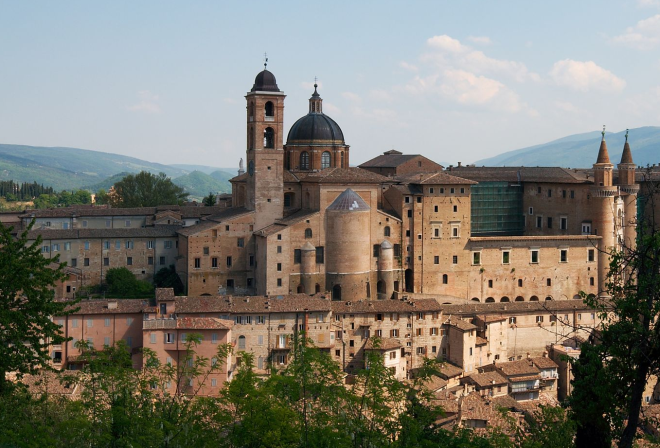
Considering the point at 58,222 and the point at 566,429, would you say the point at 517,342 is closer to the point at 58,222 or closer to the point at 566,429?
the point at 566,429

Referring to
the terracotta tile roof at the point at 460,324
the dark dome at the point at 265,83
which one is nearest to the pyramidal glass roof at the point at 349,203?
the dark dome at the point at 265,83

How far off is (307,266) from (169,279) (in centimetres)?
822

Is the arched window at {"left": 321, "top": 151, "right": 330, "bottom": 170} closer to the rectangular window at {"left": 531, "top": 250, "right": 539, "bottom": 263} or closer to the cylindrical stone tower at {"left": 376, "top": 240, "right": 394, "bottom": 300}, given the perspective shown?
the cylindrical stone tower at {"left": 376, "top": 240, "right": 394, "bottom": 300}

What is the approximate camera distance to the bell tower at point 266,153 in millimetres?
51938

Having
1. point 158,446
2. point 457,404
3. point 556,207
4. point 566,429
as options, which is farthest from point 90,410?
point 556,207

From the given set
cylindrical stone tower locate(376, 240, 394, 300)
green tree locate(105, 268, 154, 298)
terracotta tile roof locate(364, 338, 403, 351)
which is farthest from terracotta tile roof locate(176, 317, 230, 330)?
cylindrical stone tower locate(376, 240, 394, 300)

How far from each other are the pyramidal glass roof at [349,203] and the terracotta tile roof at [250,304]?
6.77 metres

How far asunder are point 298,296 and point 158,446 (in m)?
27.0

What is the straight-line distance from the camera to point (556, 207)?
5934 centimetres

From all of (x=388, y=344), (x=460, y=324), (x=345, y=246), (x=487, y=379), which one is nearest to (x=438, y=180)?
(x=345, y=246)

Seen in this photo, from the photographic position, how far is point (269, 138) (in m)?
52.6

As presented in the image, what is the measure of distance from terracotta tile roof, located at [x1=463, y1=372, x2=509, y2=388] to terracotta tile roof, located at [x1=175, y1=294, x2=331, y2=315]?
7391 mm

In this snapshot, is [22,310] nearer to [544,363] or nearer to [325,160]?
[544,363]

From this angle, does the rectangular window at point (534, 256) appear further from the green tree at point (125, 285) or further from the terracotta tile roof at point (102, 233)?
the green tree at point (125, 285)
